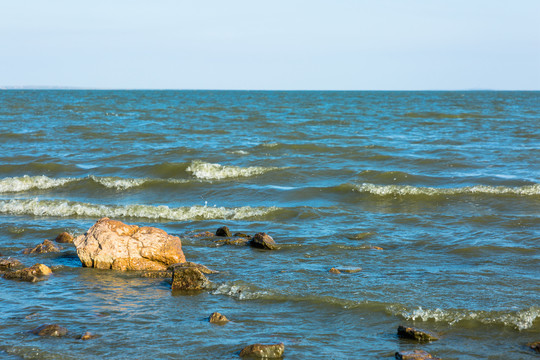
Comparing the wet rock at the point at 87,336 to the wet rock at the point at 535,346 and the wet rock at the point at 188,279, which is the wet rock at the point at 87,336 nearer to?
the wet rock at the point at 188,279

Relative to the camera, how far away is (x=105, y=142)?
24.6 m

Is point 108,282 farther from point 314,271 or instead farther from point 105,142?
point 105,142

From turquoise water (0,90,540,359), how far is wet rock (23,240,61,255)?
19 cm

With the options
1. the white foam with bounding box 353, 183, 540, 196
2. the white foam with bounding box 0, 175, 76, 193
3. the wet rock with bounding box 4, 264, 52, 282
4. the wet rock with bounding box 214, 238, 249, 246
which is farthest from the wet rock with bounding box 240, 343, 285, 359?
the white foam with bounding box 0, 175, 76, 193

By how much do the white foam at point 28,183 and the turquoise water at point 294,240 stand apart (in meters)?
0.06

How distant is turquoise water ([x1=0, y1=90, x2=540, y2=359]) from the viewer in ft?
19.5

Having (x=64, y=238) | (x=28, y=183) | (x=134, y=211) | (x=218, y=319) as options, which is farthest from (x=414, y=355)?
(x=28, y=183)

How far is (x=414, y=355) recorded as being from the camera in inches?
207

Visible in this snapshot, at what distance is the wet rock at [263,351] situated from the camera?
5336 millimetres

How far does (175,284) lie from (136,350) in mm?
1885

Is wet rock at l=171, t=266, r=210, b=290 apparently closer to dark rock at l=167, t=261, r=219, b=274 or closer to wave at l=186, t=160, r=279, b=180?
dark rock at l=167, t=261, r=219, b=274

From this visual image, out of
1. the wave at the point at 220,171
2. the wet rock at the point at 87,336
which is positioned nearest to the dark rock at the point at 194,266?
the wet rock at the point at 87,336

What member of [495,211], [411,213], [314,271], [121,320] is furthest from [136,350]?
[495,211]

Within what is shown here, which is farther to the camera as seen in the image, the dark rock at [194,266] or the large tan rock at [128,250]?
the large tan rock at [128,250]
